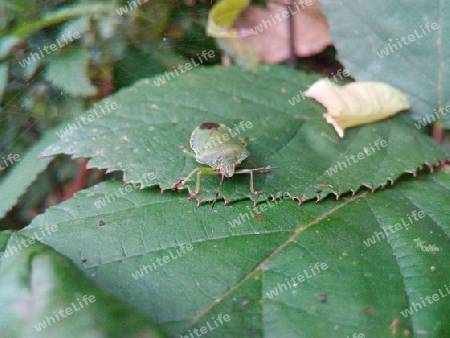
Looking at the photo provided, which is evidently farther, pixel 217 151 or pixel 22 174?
pixel 22 174

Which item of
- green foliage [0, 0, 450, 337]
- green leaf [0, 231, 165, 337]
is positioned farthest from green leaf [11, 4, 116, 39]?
green leaf [0, 231, 165, 337]

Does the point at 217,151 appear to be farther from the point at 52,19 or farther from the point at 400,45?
the point at 52,19

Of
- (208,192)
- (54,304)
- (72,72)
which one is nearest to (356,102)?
(208,192)

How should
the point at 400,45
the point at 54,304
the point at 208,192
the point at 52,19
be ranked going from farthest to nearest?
the point at 52,19 < the point at 400,45 < the point at 208,192 < the point at 54,304

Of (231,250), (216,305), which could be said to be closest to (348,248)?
(231,250)

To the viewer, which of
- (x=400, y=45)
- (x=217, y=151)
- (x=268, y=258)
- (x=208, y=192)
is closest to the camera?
(x=268, y=258)

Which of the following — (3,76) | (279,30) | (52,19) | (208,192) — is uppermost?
(52,19)

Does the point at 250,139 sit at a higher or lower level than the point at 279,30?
higher
